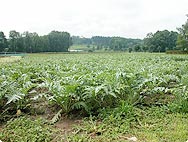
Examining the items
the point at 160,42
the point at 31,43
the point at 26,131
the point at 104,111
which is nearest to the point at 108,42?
the point at 160,42

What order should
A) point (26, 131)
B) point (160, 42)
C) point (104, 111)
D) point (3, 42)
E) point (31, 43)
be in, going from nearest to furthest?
point (26, 131)
point (104, 111)
point (3, 42)
point (31, 43)
point (160, 42)

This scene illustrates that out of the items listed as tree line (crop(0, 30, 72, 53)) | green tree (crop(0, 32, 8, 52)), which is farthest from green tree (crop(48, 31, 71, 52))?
green tree (crop(0, 32, 8, 52))

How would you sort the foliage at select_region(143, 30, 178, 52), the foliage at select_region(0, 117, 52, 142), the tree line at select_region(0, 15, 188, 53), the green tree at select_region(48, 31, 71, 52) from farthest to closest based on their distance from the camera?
the green tree at select_region(48, 31, 71, 52)
the foliage at select_region(143, 30, 178, 52)
the tree line at select_region(0, 15, 188, 53)
the foliage at select_region(0, 117, 52, 142)

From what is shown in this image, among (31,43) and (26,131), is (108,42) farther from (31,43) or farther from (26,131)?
(26,131)

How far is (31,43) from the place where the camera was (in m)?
63.3

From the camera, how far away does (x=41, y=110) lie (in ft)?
12.6

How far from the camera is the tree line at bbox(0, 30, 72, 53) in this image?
5884cm

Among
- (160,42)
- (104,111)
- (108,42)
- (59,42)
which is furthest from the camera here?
(108,42)

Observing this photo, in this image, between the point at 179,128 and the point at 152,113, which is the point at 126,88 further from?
the point at 179,128

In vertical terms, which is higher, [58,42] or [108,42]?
[58,42]

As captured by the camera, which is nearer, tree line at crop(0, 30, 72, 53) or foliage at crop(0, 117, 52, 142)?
foliage at crop(0, 117, 52, 142)

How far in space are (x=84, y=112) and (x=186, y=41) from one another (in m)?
52.5

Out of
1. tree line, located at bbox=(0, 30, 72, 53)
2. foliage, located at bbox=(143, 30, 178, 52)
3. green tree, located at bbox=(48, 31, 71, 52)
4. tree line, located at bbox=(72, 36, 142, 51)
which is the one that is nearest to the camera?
tree line, located at bbox=(0, 30, 72, 53)

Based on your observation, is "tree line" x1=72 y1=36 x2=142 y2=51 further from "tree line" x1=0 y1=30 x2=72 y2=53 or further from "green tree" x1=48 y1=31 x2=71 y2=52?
"tree line" x1=0 y1=30 x2=72 y2=53
